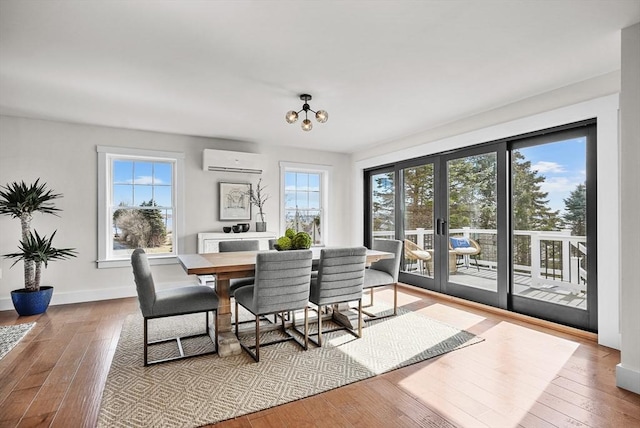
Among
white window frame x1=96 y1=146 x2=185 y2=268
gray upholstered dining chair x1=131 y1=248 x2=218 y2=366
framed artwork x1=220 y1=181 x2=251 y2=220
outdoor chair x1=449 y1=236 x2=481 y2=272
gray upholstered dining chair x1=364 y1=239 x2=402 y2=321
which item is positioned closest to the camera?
gray upholstered dining chair x1=131 y1=248 x2=218 y2=366

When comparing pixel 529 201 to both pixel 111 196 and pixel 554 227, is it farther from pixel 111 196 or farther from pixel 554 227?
pixel 111 196

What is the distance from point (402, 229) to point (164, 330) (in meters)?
3.74

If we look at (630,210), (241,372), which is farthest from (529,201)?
(241,372)

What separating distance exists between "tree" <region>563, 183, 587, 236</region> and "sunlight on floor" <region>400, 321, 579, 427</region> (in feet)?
3.56

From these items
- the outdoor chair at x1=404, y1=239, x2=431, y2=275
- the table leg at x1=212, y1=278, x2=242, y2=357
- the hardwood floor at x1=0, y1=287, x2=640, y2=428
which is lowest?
the hardwood floor at x1=0, y1=287, x2=640, y2=428

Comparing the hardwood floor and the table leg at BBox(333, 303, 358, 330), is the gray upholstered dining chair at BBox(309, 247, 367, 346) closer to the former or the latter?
the table leg at BBox(333, 303, 358, 330)

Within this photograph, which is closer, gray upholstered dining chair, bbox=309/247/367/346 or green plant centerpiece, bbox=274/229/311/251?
gray upholstered dining chair, bbox=309/247/367/346

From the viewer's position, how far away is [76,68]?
296cm

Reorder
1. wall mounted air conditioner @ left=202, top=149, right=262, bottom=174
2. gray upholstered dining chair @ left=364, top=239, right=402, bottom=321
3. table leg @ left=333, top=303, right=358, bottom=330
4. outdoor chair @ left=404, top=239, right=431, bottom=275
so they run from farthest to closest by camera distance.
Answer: wall mounted air conditioner @ left=202, top=149, right=262, bottom=174
outdoor chair @ left=404, top=239, right=431, bottom=275
gray upholstered dining chair @ left=364, top=239, right=402, bottom=321
table leg @ left=333, top=303, right=358, bottom=330

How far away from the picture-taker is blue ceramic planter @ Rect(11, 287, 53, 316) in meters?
4.03

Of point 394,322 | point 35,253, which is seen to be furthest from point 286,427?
point 35,253

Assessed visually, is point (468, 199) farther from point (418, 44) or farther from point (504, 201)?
point (418, 44)

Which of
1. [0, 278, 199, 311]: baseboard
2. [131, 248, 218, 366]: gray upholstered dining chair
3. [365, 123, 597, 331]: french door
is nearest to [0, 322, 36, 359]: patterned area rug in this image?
[0, 278, 199, 311]: baseboard

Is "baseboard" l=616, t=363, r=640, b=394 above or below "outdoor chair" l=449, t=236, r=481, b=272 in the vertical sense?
below
